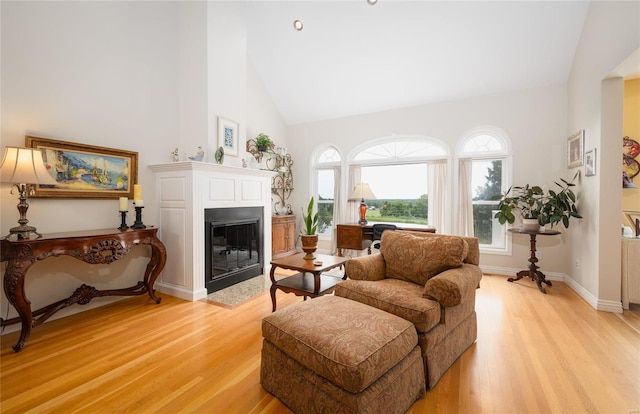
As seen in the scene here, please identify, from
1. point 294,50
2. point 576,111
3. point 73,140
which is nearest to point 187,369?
point 73,140

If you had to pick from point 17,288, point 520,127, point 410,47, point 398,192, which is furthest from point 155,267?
point 520,127

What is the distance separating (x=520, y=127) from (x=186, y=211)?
4852mm

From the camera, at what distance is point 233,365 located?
204cm

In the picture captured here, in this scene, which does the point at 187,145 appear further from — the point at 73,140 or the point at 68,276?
the point at 68,276

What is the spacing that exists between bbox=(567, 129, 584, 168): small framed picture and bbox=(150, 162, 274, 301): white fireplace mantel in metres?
4.34

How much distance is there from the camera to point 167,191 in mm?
3543

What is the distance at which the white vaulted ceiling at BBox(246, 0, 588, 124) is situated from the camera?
3.58 meters

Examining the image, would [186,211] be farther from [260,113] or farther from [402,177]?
[402,177]

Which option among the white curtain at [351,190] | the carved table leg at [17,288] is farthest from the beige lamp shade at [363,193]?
the carved table leg at [17,288]

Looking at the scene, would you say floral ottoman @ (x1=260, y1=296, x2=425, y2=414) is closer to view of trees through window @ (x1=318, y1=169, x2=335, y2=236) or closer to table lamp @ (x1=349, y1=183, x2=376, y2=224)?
table lamp @ (x1=349, y1=183, x2=376, y2=224)

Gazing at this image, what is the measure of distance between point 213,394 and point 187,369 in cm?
38

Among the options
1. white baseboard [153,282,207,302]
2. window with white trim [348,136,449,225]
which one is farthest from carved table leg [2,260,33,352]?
window with white trim [348,136,449,225]

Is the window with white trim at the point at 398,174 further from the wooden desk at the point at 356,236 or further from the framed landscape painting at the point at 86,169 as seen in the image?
the framed landscape painting at the point at 86,169

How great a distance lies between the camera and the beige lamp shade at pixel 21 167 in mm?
2213
